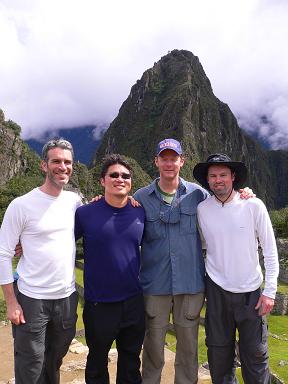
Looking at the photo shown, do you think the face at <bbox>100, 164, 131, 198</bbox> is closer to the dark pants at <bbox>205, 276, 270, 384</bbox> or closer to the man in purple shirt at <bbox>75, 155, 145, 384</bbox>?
the man in purple shirt at <bbox>75, 155, 145, 384</bbox>

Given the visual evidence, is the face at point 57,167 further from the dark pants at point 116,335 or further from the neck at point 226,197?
the neck at point 226,197

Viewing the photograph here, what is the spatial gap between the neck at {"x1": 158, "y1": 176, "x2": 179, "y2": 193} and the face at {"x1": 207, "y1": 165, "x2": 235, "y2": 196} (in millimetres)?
404

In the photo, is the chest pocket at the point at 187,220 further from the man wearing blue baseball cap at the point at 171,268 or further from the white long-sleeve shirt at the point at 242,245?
the white long-sleeve shirt at the point at 242,245

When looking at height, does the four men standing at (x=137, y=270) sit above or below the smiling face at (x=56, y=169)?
below

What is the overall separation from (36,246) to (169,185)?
5.37 ft

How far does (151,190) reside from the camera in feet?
16.5

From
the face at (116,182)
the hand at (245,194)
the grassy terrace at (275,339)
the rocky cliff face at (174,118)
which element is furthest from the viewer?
the rocky cliff face at (174,118)

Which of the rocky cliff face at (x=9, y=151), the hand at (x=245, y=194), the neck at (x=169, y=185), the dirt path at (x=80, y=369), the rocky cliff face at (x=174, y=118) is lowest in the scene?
the dirt path at (x=80, y=369)

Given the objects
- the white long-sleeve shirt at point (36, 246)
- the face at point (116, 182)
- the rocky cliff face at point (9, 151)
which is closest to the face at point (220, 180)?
the face at point (116, 182)

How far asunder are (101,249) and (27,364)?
1.37 meters

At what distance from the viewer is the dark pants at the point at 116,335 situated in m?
4.55

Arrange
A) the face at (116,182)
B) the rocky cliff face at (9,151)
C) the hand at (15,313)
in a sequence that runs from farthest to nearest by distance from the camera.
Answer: the rocky cliff face at (9,151) < the face at (116,182) < the hand at (15,313)

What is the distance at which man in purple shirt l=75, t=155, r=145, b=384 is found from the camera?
14.9 feet

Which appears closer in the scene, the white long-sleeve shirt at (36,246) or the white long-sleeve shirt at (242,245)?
the white long-sleeve shirt at (36,246)
